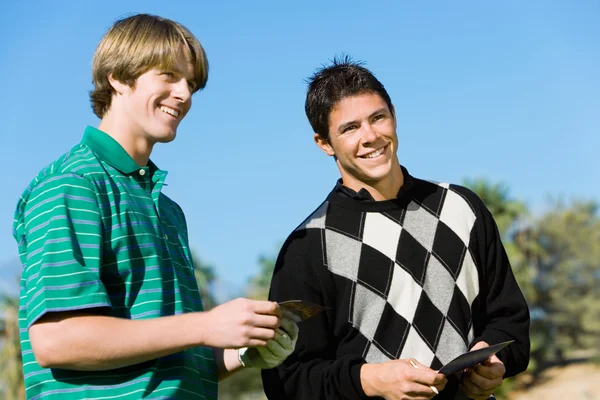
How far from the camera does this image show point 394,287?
3500 millimetres

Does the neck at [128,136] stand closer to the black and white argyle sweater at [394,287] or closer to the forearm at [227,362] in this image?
the forearm at [227,362]

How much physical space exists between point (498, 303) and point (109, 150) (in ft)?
5.69

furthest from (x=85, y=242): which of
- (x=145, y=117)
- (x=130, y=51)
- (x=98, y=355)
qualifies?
(x=130, y=51)

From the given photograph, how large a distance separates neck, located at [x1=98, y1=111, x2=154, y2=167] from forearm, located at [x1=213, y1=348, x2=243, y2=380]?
746 millimetres

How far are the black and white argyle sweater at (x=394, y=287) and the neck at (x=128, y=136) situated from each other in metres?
0.87

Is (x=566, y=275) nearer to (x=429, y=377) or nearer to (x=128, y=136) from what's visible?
(x=429, y=377)

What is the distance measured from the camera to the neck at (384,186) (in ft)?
12.1

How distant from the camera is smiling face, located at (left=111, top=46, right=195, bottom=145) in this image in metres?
2.95

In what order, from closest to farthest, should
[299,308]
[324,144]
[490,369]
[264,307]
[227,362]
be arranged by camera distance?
[264,307], [299,308], [227,362], [490,369], [324,144]

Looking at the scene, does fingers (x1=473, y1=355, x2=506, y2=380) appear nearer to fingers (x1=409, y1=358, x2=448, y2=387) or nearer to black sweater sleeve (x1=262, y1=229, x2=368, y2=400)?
fingers (x1=409, y1=358, x2=448, y2=387)

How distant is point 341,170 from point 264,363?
1.09m

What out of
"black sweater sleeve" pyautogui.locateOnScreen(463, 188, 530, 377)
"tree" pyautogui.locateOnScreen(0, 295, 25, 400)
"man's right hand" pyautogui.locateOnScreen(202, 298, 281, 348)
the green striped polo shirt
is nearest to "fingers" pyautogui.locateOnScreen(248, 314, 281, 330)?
"man's right hand" pyautogui.locateOnScreen(202, 298, 281, 348)

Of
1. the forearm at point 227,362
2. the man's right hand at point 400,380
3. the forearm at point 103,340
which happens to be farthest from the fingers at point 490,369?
the forearm at point 103,340

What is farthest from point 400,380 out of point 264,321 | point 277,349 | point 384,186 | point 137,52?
point 137,52
